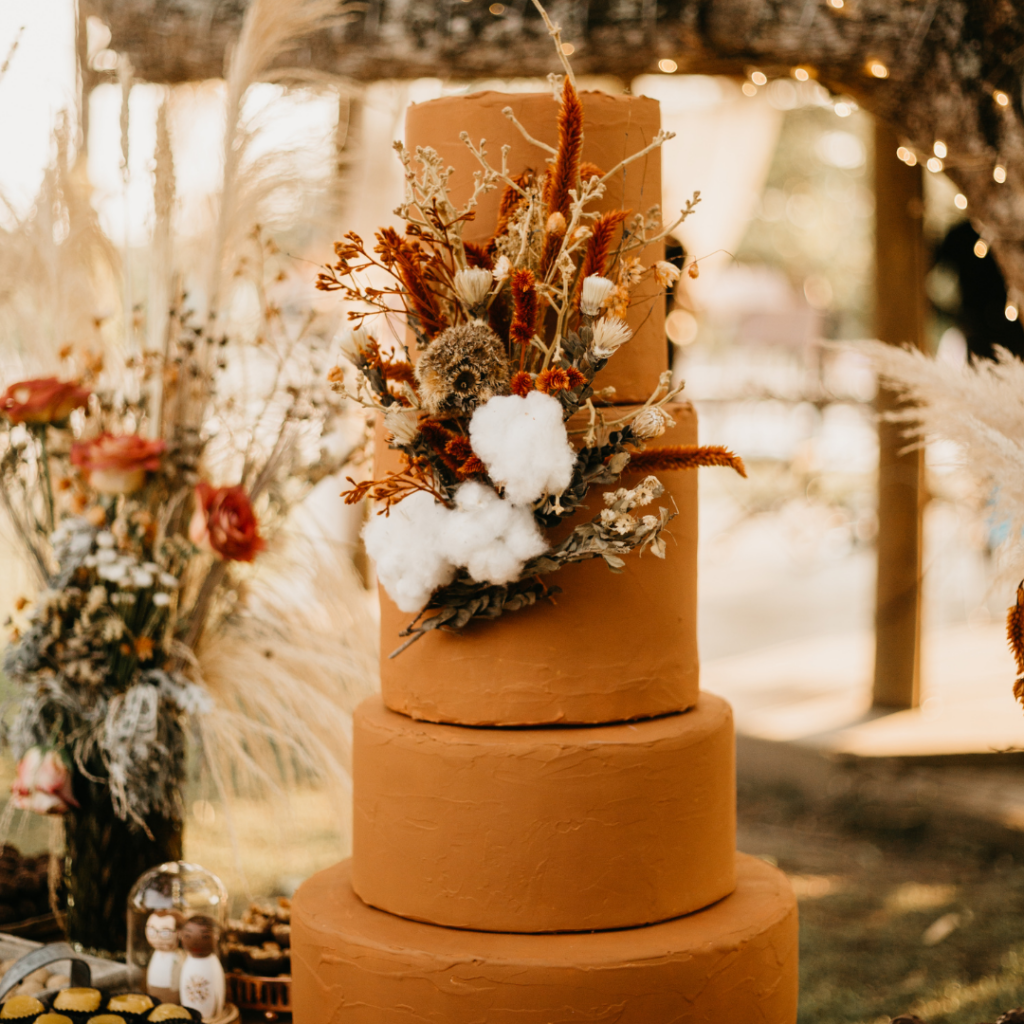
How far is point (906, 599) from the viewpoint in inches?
187

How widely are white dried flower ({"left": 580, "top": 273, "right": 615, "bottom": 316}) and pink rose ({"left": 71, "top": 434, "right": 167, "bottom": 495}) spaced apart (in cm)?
113

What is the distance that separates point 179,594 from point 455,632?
1021 mm

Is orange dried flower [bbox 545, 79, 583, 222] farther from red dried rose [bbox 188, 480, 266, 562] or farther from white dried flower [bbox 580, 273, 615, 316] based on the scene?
red dried rose [bbox 188, 480, 266, 562]

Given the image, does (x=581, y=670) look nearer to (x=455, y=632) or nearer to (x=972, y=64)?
(x=455, y=632)

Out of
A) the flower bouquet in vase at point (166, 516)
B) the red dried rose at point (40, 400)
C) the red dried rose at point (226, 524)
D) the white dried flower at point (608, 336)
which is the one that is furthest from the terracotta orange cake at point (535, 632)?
the red dried rose at point (40, 400)


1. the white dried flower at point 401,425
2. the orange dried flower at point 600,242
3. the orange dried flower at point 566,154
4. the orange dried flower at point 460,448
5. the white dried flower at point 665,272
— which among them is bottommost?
the orange dried flower at point 460,448

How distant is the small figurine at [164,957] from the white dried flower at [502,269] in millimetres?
1382

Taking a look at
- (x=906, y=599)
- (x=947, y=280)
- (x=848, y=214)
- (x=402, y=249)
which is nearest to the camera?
(x=402, y=249)

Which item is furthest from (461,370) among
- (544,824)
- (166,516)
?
(166,516)

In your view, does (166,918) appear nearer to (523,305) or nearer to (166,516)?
(166,516)

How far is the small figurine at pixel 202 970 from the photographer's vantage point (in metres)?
2.16

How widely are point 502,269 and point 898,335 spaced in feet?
11.3

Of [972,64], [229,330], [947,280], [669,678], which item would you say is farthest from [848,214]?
[669,678]

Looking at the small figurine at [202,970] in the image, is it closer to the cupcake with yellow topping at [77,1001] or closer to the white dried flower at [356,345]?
the cupcake with yellow topping at [77,1001]
